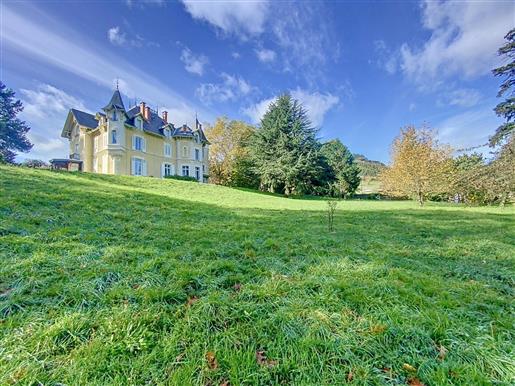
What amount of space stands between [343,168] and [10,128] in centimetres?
4864

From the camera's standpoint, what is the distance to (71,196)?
7.52 meters

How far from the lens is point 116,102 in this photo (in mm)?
23797

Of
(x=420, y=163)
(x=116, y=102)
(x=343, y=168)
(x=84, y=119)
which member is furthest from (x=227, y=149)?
(x=420, y=163)

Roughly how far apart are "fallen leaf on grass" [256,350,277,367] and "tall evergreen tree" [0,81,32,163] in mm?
47646

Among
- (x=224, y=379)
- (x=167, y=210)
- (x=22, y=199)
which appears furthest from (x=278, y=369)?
(x=22, y=199)

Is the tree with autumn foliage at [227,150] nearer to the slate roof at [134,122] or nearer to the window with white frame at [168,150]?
the slate roof at [134,122]

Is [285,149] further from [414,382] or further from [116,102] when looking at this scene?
[414,382]

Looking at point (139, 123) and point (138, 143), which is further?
point (139, 123)

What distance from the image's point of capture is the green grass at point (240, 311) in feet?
5.95

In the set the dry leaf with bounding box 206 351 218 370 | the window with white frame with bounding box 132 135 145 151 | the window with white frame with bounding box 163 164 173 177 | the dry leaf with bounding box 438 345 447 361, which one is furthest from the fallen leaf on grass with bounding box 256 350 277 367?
the window with white frame with bounding box 163 164 173 177

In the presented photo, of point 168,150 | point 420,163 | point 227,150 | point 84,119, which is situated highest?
point 84,119

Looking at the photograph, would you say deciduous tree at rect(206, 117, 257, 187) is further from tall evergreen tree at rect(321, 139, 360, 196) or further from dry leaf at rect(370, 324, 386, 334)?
dry leaf at rect(370, 324, 386, 334)

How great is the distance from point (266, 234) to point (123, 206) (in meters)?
4.62

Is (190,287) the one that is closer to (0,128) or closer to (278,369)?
(278,369)
